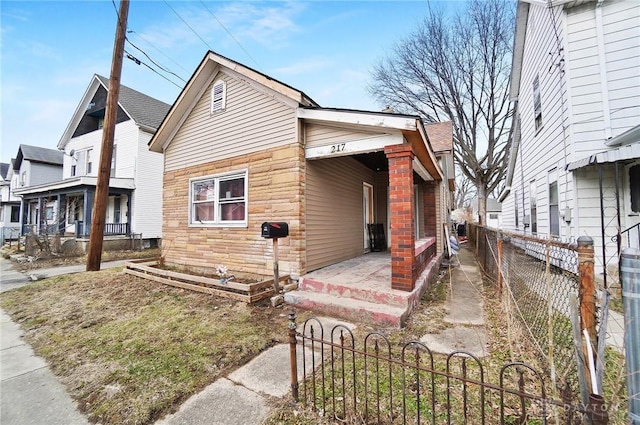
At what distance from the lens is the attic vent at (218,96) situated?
22.9 ft

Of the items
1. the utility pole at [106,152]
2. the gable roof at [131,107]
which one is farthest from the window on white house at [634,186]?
the gable roof at [131,107]

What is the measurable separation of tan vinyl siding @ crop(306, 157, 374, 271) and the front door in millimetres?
355

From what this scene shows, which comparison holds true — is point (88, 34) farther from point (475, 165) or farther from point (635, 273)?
point (475, 165)

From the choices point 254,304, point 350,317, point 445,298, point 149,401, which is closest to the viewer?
point 149,401

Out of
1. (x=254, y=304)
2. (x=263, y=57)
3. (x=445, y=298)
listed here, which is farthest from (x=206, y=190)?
(x=263, y=57)

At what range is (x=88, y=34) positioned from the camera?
9344mm

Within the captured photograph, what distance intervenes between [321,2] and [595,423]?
12.2 meters

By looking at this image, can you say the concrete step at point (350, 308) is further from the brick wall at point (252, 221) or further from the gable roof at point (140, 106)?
the gable roof at point (140, 106)

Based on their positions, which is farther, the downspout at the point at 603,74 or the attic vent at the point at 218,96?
the attic vent at the point at 218,96

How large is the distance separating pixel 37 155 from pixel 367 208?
91.7 ft

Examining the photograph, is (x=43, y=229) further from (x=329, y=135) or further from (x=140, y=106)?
(x=329, y=135)

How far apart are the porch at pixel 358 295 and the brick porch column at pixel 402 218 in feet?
0.84

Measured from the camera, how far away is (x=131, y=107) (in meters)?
15.1

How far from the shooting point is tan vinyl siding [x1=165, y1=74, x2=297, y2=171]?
595 centimetres
